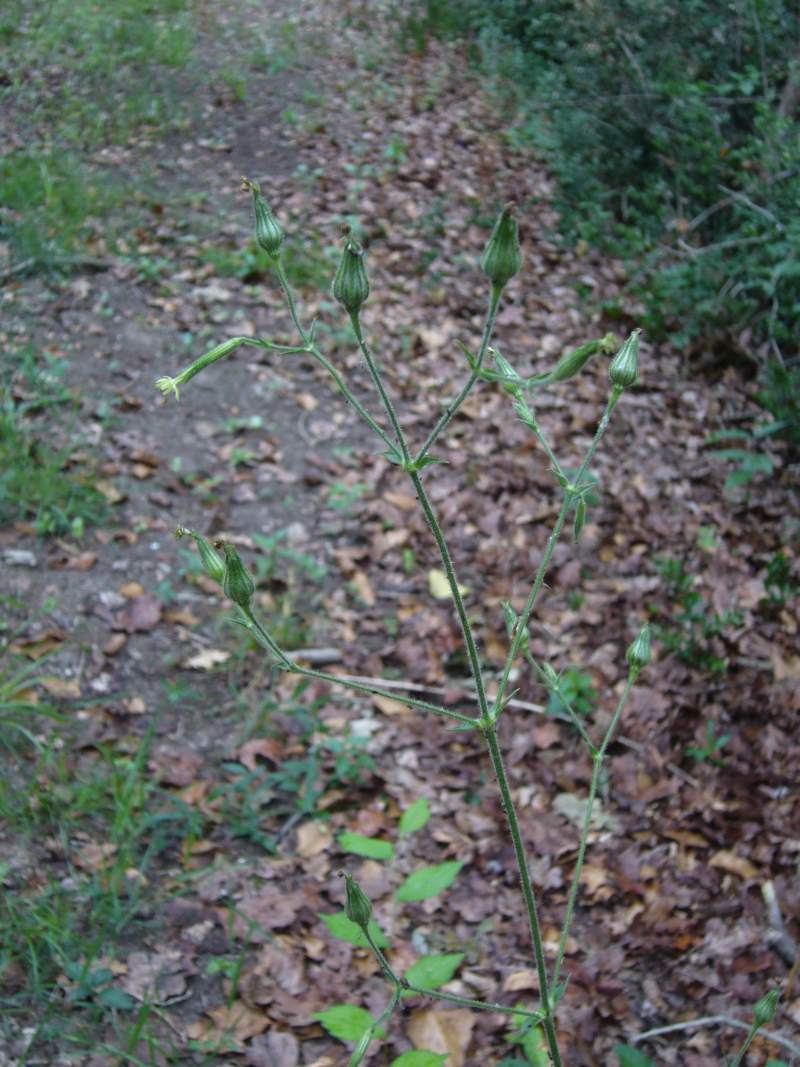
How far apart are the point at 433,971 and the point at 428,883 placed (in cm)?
20

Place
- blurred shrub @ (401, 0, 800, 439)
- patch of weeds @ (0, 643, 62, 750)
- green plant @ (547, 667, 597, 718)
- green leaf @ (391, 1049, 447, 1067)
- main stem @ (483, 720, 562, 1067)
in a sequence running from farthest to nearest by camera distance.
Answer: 1. blurred shrub @ (401, 0, 800, 439)
2. green plant @ (547, 667, 597, 718)
3. patch of weeds @ (0, 643, 62, 750)
4. green leaf @ (391, 1049, 447, 1067)
5. main stem @ (483, 720, 562, 1067)

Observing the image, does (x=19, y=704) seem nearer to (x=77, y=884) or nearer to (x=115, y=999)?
(x=77, y=884)

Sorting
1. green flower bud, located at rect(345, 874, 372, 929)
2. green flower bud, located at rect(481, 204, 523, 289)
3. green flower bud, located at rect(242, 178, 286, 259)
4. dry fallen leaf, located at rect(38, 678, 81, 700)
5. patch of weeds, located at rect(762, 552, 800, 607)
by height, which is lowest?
dry fallen leaf, located at rect(38, 678, 81, 700)

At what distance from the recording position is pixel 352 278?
135cm

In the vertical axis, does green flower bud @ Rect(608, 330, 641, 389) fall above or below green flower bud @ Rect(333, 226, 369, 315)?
below

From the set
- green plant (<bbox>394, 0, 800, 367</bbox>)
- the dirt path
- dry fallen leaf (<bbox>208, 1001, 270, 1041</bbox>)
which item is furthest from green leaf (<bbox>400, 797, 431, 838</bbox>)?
green plant (<bbox>394, 0, 800, 367</bbox>)

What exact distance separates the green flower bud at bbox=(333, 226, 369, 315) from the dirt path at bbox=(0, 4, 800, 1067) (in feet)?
5.92

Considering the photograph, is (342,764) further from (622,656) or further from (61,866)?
(622,656)

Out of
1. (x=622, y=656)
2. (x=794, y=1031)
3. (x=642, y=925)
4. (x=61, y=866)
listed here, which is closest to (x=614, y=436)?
(x=622, y=656)

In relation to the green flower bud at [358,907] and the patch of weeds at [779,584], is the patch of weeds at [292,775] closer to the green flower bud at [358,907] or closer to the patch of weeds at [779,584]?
the green flower bud at [358,907]

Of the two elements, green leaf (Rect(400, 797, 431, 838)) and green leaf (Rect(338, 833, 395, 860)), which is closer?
green leaf (Rect(338, 833, 395, 860))

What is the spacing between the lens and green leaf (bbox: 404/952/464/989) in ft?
6.71

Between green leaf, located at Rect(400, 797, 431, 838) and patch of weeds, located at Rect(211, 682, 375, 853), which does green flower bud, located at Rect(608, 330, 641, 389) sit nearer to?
green leaf, located at Rect(400, 797, 431, 838)

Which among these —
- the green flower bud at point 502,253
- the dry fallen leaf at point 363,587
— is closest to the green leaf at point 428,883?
the green flower bud at point 502,253
